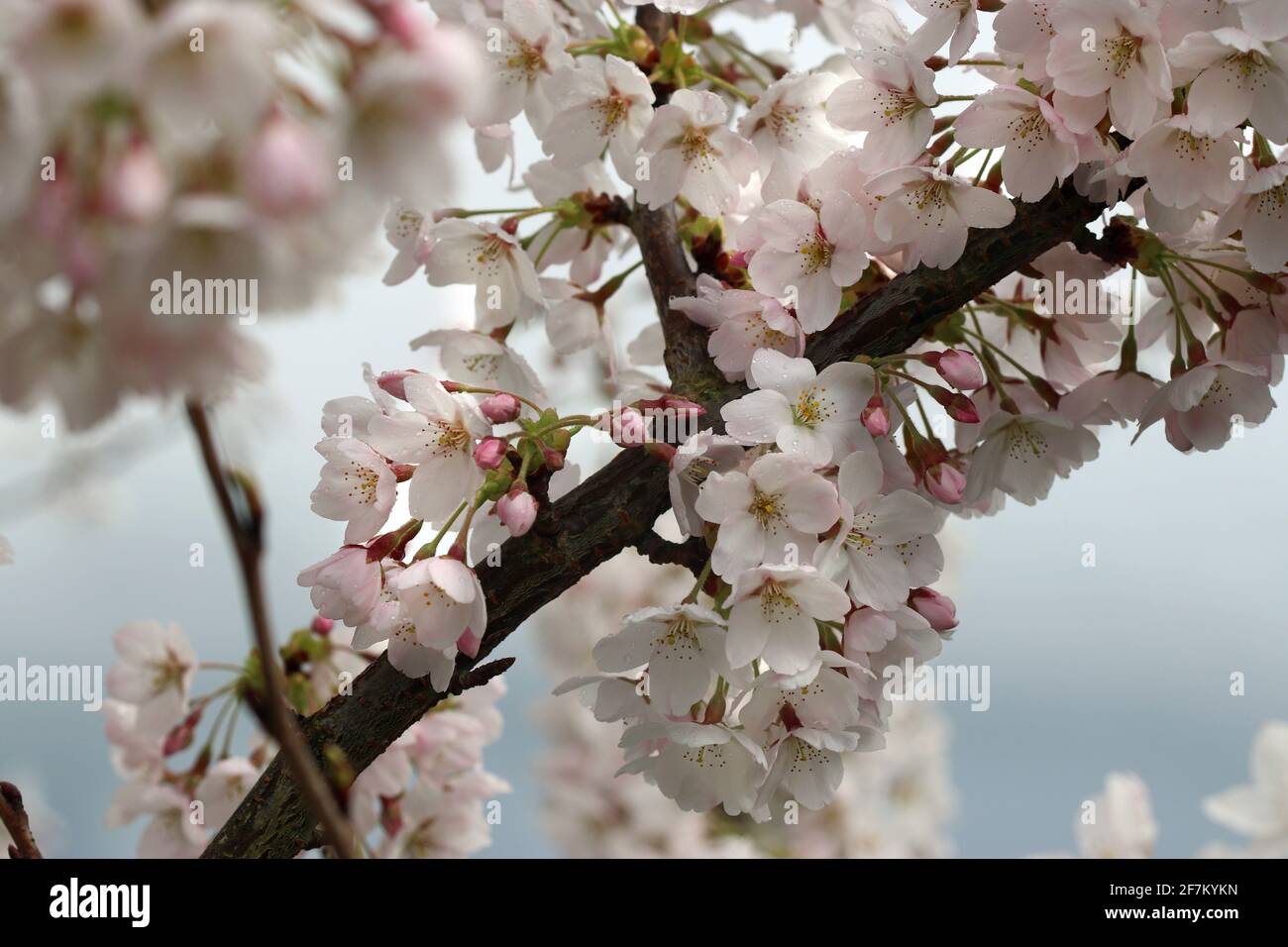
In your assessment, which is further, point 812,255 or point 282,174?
point 812,255

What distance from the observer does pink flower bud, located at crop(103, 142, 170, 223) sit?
0.48 m

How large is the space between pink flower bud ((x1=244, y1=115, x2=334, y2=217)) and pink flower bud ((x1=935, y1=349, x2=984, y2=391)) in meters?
0.81

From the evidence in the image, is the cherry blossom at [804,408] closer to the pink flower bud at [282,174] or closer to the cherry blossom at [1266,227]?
the cherry blossom at [1266,227]

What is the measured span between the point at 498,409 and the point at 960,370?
1.56 ft

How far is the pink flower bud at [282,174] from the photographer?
19.0 inches

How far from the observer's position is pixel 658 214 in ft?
4.80

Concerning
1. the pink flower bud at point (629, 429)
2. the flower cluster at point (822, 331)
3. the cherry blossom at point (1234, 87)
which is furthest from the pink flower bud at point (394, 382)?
the cherry blossom at point (1234, 87)

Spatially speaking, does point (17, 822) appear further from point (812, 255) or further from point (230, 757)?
point (812, 255)

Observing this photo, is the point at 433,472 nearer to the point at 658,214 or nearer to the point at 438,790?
the point at 658,214

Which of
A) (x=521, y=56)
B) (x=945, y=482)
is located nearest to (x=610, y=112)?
(x=521, y=56)

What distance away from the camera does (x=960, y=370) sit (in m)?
1.16

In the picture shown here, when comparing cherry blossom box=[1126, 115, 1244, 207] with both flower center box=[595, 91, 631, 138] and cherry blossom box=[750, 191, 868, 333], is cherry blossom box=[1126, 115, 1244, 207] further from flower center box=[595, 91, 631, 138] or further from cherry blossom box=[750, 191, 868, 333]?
flower center box=[595, 91, 631, 138]

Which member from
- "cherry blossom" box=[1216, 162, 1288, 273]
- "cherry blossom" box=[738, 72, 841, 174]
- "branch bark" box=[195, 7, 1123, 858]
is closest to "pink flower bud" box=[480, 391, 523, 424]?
"branch bark" box=[195, 7, 1123, 858]
